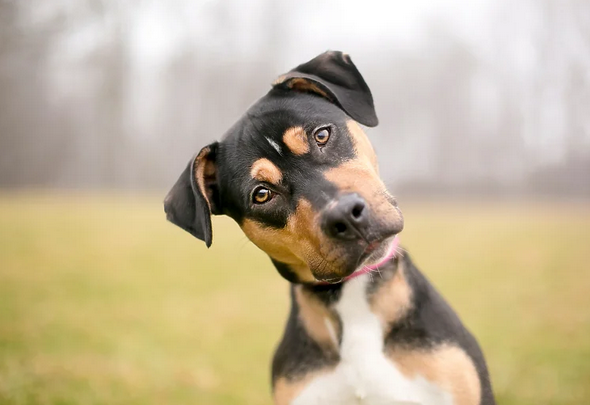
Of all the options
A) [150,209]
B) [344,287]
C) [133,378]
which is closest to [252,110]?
[344,287]

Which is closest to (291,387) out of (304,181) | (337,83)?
(304,181)

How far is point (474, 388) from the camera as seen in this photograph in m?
3.15

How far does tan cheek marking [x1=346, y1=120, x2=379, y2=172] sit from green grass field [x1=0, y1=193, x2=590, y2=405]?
1076 millimetres

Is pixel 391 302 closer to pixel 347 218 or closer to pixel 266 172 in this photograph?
pixel 347 218

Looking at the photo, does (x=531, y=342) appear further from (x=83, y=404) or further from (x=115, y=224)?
(x=115, y=224)

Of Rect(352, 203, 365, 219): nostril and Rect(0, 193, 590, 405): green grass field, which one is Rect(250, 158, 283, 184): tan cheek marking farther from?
Rect(0, 193, 590, 405): green grass field

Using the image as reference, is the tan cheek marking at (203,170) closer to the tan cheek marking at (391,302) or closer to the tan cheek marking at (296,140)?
the tan cheek marking at (296,140)

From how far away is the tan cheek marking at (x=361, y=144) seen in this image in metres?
3.44

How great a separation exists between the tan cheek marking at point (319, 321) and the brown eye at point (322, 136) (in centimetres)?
92

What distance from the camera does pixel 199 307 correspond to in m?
9.72

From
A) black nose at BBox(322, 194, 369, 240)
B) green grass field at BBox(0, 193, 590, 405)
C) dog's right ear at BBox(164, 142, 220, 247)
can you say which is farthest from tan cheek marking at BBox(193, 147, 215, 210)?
black nose at BBox(322, 194, 369, 240)

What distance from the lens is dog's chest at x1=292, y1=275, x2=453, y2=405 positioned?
3.20 m

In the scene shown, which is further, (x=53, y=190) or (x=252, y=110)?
(x=53, y=190)

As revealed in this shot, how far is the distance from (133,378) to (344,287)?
382cm
